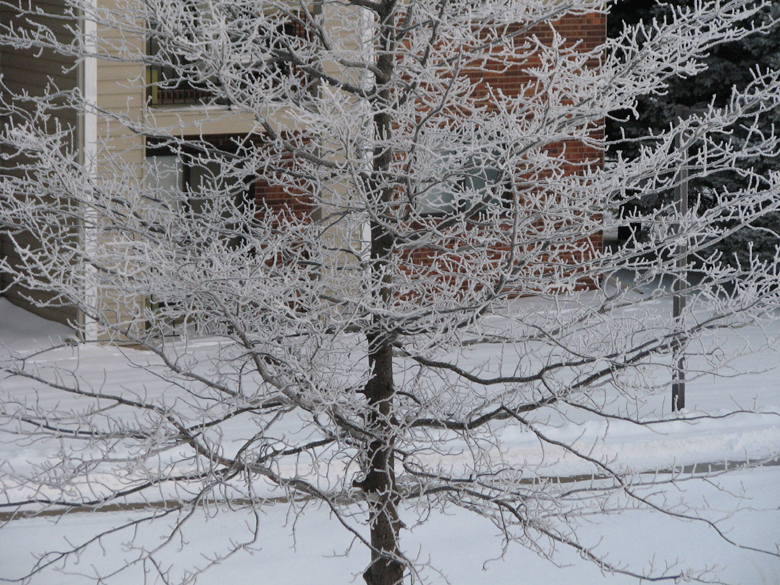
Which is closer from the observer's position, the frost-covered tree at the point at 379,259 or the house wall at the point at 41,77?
the frost-covered tree at the point at 379,259

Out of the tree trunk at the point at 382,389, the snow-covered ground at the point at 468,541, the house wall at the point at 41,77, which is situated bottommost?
the snow-covered ground at the point at 468,541

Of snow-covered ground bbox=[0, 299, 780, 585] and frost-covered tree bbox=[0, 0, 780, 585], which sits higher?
frost-covered tree bbox=[0, 0, 780, 585]

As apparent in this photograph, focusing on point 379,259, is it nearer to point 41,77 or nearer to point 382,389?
point 382,389

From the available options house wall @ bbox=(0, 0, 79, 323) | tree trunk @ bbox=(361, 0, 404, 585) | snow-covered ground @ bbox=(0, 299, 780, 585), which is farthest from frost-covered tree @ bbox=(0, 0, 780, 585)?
house wall @ bbox=(0, 0, 79, 323)

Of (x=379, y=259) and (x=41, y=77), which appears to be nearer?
(x=379, y=259)

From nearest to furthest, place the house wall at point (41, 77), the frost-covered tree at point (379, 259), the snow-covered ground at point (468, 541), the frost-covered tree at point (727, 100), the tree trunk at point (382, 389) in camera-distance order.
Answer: the frost-covered tree at point (379, 259) → the tree trunk at point (382, 389) → the snow-covered ground at point (468, 541) → the house wall at point (41, 77) → the frost-covered tree at point (727, 100)

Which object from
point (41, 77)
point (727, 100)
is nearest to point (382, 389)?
point (41, 77)

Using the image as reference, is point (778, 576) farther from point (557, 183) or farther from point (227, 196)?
point (227, 196)

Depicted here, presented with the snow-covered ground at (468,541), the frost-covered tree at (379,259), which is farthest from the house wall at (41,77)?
the frost-covered tree at (379,259)

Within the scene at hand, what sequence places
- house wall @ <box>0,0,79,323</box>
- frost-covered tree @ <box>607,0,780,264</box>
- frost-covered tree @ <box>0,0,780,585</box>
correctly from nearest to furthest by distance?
frost-covered tree @ <box>0,0,780,585</box>
house wall @ <box>0,0,79,323</box>
frost-covered tree @ <box>607,0,780,264</box>

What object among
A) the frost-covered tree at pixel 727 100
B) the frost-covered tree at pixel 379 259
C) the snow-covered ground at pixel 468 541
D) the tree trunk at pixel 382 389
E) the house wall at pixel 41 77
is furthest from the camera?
the frost-covered tree at pixel 727 100

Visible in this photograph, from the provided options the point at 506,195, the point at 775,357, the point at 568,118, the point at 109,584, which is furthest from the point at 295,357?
the point at 775,357

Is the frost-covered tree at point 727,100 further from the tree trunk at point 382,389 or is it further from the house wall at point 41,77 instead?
the tree trunk at point 382,389

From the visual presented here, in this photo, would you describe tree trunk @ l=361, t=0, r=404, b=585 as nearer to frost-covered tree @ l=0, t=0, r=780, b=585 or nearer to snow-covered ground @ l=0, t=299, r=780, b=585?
frost-covered tree @ l=0, t=0, r=780, b=585
